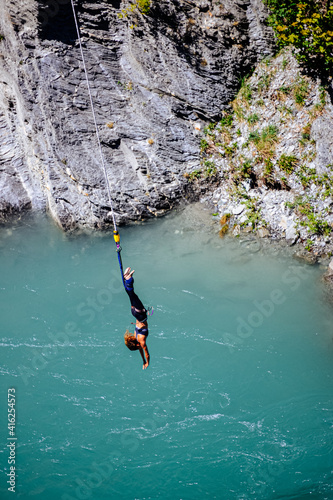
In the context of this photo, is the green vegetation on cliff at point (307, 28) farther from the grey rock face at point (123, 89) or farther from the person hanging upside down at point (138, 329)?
the person hanging upside down at point (138, 329)

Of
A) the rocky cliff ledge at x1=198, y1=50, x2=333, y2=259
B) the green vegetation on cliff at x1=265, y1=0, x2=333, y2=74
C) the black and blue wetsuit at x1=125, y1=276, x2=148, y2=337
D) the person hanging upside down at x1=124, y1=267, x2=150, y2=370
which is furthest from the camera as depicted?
the rocky cliff ledge at x1=198, y1=50, x2=333, y2=259

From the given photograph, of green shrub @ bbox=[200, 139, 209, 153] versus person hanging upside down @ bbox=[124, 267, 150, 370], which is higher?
green shrub @ bbox=[200, 139, 209, 153]

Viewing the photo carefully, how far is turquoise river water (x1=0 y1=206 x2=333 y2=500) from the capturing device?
8023mm

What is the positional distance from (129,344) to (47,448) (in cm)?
276

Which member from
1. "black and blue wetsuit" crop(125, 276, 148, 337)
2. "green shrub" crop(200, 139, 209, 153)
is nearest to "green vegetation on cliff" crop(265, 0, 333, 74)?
"green shrub" crop(200, 139, 209, 153)

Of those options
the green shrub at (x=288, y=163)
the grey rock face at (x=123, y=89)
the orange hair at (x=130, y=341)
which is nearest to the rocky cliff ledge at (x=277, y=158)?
the green shrub at (x=288, y=163)

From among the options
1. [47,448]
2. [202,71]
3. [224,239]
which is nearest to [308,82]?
[202,71]

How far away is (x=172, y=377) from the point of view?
30.6ft

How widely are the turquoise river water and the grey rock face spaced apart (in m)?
2.20

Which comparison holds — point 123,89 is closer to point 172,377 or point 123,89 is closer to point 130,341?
point 130,341

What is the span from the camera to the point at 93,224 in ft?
45.4

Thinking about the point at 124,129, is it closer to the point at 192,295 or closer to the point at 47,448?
the point at 192,295

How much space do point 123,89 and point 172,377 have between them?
362 inches

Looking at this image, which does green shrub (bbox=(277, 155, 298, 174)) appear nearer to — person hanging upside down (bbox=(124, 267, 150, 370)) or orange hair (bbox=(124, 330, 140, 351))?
person hanging upside down (bbox=(124, 267, 150, 370))
